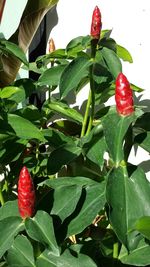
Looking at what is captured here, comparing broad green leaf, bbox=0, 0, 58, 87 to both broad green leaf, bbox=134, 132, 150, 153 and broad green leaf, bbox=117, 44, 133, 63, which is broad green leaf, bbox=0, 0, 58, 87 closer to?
broad green leaf, bbox=117, 44, 133, 63

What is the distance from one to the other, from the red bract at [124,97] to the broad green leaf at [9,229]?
29cm

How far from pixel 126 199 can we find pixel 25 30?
0.89 meters

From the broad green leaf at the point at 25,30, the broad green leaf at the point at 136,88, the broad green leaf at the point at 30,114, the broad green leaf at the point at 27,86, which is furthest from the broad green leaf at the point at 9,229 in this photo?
the broad green leaf at the point at 25,30

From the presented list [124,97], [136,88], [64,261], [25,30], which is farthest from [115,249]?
[25,30]

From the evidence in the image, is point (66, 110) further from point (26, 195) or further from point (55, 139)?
point (26, 195)

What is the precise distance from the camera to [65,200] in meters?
1.06

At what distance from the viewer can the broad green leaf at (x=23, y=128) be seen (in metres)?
1.19

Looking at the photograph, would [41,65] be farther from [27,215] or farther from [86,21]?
[27,215]

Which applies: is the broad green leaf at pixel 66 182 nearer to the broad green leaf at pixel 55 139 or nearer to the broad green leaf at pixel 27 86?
the broad green leaf at pixel 55 139

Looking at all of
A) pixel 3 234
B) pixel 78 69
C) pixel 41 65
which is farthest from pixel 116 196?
pixel 41 65

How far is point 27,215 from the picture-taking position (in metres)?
1.00

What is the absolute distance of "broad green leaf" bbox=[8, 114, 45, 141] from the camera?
1194 millimetres

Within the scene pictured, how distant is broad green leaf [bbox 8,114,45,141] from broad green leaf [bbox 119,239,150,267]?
1.09 feet

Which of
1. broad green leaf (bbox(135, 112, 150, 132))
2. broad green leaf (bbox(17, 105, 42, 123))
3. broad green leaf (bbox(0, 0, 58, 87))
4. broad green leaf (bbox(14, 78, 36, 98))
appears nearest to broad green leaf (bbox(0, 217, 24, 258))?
broad green leaf (bbox(135, 112, 150, 132))
